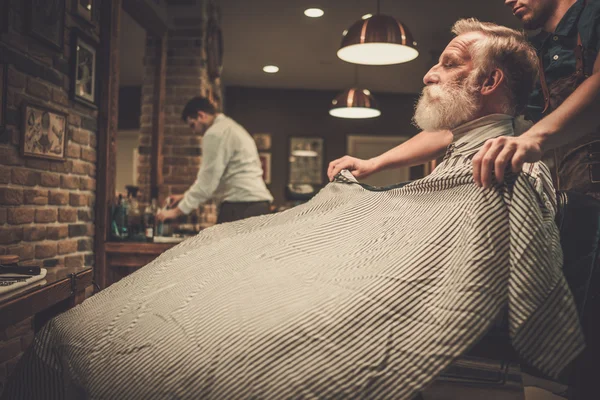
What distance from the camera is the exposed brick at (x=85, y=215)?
286 cm

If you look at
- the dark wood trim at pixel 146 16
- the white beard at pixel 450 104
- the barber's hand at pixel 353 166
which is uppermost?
the dark wood trim at pixel 146 16

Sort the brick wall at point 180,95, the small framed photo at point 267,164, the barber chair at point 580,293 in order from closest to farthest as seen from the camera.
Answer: the barber chair at point 580,293 → the brick wall at point 180,95 → the small framed photo at point 267,164

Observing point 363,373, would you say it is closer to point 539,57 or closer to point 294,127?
point 539,57

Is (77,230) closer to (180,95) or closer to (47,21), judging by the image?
(47,21)

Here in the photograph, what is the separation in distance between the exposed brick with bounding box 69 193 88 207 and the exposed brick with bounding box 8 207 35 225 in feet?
1.26

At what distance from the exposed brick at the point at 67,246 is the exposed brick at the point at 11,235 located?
357mm

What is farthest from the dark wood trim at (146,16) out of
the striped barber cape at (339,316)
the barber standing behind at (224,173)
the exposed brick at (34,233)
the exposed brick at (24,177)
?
the striped barber cape at (339,316)

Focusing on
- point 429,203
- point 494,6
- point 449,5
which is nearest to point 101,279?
point 429,203

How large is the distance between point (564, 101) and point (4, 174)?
2.11 meters

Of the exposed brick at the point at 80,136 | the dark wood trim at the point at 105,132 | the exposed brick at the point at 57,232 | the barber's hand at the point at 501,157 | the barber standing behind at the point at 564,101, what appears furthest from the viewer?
the dark wood trim at the point at 105,132

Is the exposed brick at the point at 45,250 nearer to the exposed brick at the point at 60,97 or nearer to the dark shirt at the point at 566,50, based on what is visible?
the exposed brick at the point at 60,97

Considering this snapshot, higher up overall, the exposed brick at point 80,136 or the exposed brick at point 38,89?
the exposed brick at point 38,89

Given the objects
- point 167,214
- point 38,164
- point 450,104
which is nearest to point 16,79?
point 38,164

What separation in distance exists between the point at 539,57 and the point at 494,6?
169 inches
